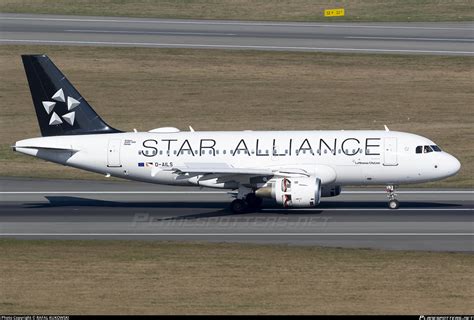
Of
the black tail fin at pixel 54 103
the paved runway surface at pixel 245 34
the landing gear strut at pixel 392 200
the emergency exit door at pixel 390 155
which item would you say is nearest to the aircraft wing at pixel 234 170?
the emergency exit door at pixel 390 155

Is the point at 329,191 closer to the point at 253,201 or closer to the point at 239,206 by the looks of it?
the point at 253,201

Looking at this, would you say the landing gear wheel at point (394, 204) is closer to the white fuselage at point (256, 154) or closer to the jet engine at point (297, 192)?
the white fuselage at point (256, 154)

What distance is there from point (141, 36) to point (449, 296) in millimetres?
65166

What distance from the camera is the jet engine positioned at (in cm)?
5175

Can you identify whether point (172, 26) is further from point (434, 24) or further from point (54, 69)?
point (54, 69)

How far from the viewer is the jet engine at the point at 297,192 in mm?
51750

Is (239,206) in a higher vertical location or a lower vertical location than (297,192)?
lower

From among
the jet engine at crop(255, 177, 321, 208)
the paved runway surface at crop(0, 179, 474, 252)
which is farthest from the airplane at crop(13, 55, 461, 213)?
the paved runway surface at crop(0, 179, 474, 252)

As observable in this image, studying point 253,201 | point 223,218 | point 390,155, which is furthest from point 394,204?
point 223,218

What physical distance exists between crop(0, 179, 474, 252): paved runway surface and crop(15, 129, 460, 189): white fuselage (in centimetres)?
188

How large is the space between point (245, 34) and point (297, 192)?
48.2m

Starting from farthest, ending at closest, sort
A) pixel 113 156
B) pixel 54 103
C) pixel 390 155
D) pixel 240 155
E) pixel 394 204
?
pixel 54 103 → pixel 113 156 → pixel 240 155 → pixel 394 204 → pixel 390 155

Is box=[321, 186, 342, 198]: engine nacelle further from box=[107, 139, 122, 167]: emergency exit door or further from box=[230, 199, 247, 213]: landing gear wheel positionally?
box=[107, 139, 122, 167]: emergency exit door

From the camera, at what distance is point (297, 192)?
170ft
